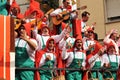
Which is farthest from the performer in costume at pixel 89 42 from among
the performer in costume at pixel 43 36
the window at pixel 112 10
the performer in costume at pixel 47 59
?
the window at pixel 112 10

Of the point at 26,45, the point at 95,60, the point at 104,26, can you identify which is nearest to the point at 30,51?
the point at 26,45

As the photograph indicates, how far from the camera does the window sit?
49.4 ft

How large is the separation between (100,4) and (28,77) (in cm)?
815

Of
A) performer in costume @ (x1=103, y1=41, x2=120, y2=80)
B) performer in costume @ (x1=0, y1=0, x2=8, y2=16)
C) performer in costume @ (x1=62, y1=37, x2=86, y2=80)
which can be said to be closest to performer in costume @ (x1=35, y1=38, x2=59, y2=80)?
performer in costume @ (x1=62, y1=37, x2=86, y2=80)

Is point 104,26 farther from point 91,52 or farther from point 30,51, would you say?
point 30,51

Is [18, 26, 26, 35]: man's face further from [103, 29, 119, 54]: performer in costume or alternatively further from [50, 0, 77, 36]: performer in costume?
[103, 29, 119, 54]: performer in costume

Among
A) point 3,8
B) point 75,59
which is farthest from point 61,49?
point 3,8

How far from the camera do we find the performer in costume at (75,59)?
8.24 metres

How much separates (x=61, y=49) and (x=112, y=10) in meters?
7.17

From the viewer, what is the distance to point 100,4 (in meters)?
15.3

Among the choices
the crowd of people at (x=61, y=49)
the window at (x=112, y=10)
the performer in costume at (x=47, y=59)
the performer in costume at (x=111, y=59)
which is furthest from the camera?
the window at (x=112, y=10)

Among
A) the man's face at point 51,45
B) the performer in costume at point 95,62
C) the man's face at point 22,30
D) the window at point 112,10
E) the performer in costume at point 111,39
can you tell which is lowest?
the performer in costume at point 95,62

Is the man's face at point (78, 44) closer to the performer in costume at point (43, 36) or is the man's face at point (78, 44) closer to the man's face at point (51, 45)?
the performer in costume at point (43, 36)

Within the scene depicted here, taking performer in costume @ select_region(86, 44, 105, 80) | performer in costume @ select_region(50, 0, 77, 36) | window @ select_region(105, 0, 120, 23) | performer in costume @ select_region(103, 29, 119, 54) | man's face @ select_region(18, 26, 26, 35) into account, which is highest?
window @ select_region(105, 0, 120, 23)
